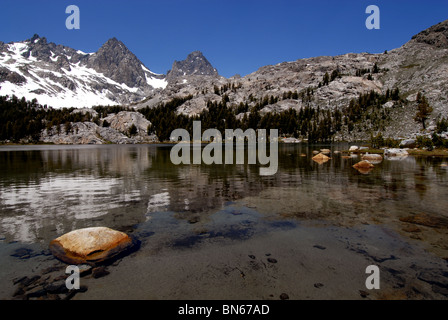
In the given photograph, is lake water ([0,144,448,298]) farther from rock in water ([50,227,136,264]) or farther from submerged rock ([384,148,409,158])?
submerged rock ([384,148,409,158])

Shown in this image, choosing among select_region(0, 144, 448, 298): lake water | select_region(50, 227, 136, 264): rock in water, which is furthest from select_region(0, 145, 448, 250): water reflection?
select_region(50, 227, 136, 264): rock in water

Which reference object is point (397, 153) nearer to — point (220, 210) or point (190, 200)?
point (190, 200)

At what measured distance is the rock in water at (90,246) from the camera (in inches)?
372

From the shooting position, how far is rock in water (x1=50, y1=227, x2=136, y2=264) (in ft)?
31.0

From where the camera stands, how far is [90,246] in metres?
9.73

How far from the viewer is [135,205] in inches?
698

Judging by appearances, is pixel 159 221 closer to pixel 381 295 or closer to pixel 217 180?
pixel 381 295

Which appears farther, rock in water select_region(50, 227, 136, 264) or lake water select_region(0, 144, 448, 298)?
lake water select_region(0, 144, 448, 298)

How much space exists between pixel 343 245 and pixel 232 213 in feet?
22.8

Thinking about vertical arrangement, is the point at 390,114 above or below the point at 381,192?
above

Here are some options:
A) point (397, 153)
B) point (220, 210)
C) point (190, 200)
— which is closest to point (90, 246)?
point (220, 210)

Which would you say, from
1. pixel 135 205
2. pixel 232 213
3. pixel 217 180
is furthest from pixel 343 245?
pixel 217 180

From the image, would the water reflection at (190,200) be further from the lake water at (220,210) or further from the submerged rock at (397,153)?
the submerged rock at (397,153)
